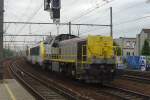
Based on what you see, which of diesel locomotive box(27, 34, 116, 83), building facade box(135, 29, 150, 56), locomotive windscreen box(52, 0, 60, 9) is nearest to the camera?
diesel locomotive box(27, 34, 116, 83)

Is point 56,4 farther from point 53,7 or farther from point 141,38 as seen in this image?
point 141,38

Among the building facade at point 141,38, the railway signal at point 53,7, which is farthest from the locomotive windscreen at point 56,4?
the building facade at point 141,38

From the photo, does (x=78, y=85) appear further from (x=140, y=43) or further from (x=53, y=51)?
(x=140, y=43)

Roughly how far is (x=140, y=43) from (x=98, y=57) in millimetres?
74925

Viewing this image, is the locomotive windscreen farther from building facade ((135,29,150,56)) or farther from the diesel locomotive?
building facade ((135,29,150,56))

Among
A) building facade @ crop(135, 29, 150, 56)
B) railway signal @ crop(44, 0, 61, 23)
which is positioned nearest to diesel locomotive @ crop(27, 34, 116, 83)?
railway signal @ crop(44, 0, 61, 23)

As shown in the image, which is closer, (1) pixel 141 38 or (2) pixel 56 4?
(2) pixel 56 4

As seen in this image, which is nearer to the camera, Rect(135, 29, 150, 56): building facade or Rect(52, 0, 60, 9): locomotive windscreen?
Rect(52, 0, 60, 9): locomotive windscreen

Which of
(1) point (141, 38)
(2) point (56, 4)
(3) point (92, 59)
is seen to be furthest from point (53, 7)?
(1) point (141, 38)

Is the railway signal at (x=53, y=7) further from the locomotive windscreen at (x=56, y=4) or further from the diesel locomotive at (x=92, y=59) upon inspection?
the diesel locomotive at (x=92, y=59)

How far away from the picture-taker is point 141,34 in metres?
100

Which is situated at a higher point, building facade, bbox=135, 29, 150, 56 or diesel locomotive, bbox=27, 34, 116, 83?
building facade, bbox=135, 29, 150, 56

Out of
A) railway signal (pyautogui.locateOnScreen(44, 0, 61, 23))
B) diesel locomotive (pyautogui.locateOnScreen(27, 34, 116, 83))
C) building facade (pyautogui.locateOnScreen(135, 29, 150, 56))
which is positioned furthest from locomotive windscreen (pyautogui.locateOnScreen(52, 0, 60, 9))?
building facade (pyautogui.locateOnScreen(135, 29, 150, 56))

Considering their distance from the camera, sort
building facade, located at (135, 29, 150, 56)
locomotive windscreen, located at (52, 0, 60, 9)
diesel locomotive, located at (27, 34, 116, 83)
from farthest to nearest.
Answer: building facade, located at (135, 29, 150, 56) < locomotive windscreen, located at (52, 0, 60, 9) < diesel locomotive, located at (27, 34, 116, 83)
